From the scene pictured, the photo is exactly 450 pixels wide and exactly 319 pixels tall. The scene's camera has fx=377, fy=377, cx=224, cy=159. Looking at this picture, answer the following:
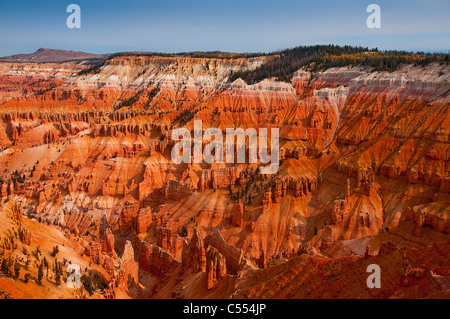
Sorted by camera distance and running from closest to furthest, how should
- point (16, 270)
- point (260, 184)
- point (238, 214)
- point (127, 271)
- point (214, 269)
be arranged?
point (16, 270) → point (214, 269) → point (127, 271) → point (238, 214) → point (260, 184)

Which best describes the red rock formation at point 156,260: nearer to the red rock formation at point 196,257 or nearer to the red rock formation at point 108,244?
the red rock formation at point 196,257

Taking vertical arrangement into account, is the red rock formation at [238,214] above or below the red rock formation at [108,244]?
above

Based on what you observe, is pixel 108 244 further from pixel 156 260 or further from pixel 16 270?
pixel 16 270

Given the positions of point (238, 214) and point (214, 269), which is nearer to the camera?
point (214, 269)

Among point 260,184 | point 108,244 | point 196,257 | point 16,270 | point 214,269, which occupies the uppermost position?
point 16,270

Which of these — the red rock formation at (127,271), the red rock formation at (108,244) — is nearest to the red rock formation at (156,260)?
the red rock formation at (127,271)

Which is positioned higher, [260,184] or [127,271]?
[260,184]

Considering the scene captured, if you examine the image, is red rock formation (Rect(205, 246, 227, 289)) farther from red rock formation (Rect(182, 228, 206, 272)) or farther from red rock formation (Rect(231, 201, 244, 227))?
red rock formation (Rect(231, 201, 244, 227))

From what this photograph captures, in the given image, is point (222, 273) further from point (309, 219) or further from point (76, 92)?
point (76, 92)

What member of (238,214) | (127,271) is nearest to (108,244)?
(127,271)

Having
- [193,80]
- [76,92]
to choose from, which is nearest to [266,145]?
[193,80]
